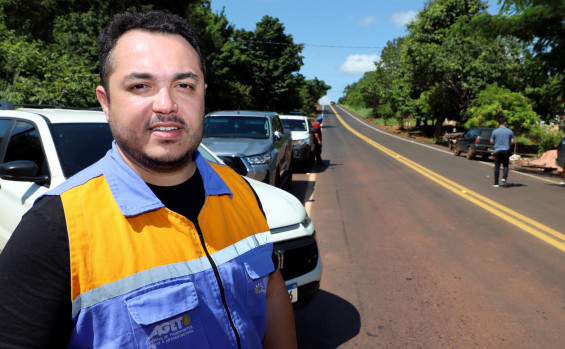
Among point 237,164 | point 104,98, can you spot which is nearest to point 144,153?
point 104,98

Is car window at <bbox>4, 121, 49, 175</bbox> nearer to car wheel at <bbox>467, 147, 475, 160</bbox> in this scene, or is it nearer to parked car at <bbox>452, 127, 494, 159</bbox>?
parked car at <bbox>452, 127, 494, 159</bbox>

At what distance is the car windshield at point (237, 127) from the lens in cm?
879

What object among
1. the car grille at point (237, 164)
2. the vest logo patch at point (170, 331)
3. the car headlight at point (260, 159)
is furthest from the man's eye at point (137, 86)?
the car headlight at point (260, 159)

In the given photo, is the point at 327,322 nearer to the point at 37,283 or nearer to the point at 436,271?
the point at 436,271

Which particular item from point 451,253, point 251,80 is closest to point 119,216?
point 451,253

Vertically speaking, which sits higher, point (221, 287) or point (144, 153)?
point (144, 153)

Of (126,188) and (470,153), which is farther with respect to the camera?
(470,153)

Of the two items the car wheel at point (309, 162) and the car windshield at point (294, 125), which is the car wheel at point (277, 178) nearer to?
the car wheel at point (309, 162)

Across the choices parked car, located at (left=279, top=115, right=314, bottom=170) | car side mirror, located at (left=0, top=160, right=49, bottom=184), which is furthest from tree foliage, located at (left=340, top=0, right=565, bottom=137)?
car side mirror, located at (left=0, top=160, right=49, bottom=184)

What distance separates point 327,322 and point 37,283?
3.18 metres

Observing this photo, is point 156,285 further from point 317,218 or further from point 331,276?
point 317,218

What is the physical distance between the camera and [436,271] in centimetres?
516

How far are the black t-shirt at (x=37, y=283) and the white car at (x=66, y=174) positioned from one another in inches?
88.3

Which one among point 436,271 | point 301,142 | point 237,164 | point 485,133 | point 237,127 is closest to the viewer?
point 436,271
